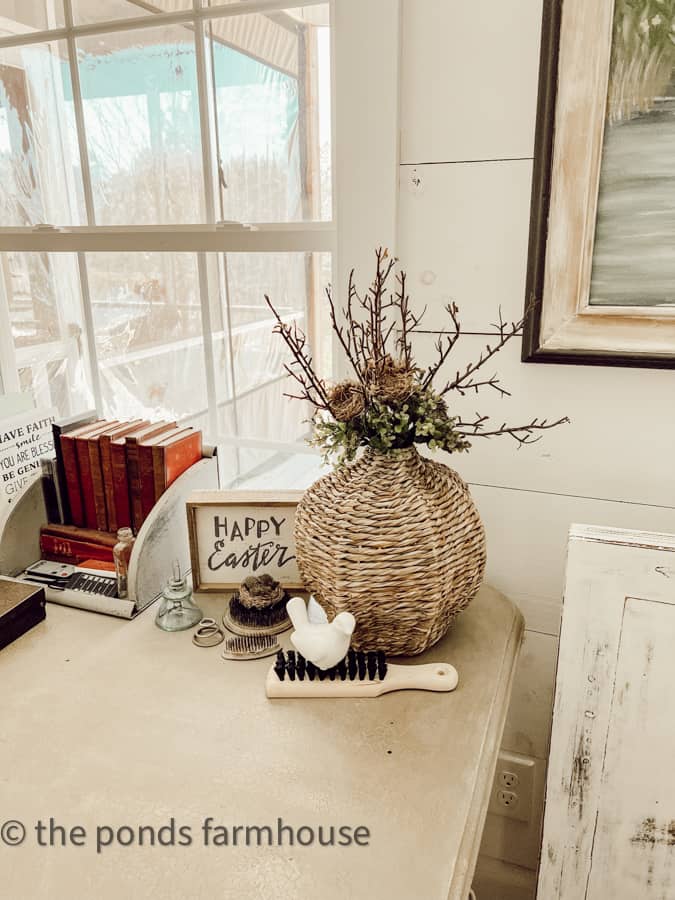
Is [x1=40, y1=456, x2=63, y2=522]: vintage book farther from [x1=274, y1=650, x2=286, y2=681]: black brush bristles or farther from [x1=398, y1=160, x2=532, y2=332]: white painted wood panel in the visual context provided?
[x1=398, y1=160, x2=532, y2=332]: white painted wood panel

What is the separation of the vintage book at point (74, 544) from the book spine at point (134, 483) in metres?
0.05

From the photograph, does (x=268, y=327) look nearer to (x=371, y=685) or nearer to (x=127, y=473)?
(x=127, y=473)

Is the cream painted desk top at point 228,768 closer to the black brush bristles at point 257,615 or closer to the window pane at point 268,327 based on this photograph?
the black brush bristles at point 257,615

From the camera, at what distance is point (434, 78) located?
97cm

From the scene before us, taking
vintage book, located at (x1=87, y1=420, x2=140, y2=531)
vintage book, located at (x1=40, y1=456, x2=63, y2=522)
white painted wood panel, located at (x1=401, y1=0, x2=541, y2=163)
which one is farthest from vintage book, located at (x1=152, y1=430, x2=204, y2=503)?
white painted wood panel, located at (x1=401, y1=0, x2=541, y2=163)

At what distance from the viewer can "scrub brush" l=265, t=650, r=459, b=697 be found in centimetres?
82

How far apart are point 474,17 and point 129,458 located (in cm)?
83

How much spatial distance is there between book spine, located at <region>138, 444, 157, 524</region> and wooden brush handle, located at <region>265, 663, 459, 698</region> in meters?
0.40

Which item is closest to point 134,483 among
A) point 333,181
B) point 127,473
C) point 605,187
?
point 127,473

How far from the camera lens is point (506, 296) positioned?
101 centimetres

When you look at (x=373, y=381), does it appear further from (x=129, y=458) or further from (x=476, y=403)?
(x=129, y=458)

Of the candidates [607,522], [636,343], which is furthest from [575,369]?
[607,522]

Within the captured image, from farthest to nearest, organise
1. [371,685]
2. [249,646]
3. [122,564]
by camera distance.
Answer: [122,564], [249,646], [371,685]

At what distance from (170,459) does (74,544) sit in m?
0.23
